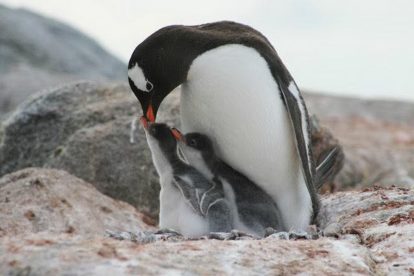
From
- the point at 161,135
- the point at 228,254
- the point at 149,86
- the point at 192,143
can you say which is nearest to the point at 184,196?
the point at 192,143

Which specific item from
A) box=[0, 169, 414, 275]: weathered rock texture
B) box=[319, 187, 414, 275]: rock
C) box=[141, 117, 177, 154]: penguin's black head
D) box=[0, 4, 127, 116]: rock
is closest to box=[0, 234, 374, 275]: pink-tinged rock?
box=[0, 169, 414, 275]: weathered rock texture

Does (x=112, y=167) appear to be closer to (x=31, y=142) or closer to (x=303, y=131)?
(x=31, y=142)

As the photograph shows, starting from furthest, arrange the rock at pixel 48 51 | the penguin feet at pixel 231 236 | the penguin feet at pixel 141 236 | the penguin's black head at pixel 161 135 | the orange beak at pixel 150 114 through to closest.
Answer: the rock at pixel 48 51, the orange beak at pixel 150 114, the penguin's black head at pixel 161 135, the penguin feet at pixel 231 236, the penguin feet at pixel 141 236

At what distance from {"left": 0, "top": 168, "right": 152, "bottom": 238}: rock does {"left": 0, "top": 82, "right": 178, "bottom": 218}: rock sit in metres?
0.73

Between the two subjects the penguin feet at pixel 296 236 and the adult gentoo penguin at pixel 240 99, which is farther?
the adult gentoo penguin at pixel 240 99

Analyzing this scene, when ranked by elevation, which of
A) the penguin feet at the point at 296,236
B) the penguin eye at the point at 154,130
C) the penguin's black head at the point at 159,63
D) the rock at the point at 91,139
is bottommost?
the rock at the point at 91,139

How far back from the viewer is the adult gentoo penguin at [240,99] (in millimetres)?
5523

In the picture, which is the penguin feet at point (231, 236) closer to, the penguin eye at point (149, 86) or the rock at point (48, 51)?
the penguin eye at point (149, 86)

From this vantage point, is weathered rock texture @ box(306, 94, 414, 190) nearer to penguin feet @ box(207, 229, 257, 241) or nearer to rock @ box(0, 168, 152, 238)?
rock @ box(0, 168, 152, 238)

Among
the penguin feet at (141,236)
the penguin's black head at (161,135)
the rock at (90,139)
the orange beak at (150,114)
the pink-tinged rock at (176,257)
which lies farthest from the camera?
the rock at (90,139)

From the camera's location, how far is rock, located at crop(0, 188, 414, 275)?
3.71 meters

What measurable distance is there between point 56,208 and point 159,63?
4.30 feet

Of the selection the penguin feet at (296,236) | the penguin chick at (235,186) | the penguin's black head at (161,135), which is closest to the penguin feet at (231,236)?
the penguin feet at (296,236)

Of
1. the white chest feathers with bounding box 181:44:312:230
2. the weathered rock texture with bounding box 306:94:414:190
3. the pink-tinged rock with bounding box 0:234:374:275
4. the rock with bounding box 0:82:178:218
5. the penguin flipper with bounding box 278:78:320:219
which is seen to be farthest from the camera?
the weathered rock texture with bounding box 306:94:414:190
